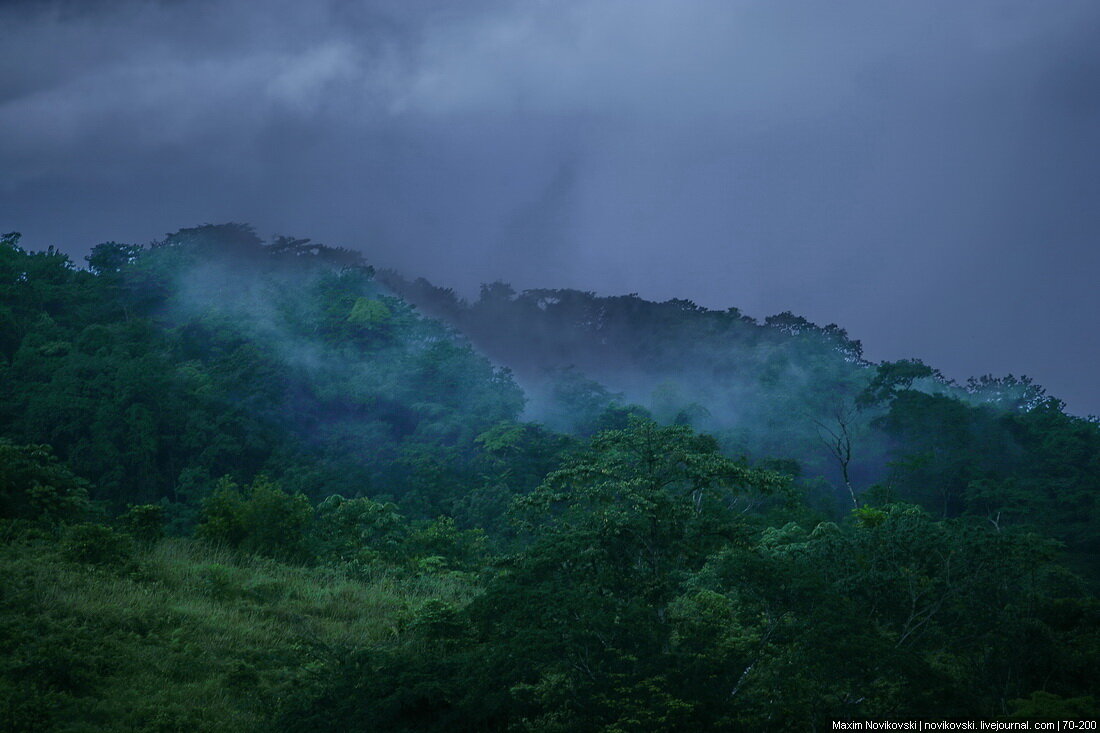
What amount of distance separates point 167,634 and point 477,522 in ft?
56.6

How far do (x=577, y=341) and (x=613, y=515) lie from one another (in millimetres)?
43926

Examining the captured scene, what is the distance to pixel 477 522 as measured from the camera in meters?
32.1

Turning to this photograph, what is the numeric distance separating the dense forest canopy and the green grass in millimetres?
66

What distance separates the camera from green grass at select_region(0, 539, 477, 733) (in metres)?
12.5

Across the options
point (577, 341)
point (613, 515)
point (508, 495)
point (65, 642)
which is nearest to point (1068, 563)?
point (508, 495)

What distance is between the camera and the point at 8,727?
11.4 meters

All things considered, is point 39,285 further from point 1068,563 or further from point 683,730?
point 1068,563

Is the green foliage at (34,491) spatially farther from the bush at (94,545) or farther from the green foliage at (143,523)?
the bush at (94,545)

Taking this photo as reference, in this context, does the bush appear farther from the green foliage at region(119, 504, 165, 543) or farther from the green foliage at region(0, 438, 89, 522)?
the green foliage at region(119, 504, 165, 543)

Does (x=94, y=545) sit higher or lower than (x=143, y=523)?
lower

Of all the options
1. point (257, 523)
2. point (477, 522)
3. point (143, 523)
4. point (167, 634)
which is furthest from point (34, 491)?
point (477, 522)

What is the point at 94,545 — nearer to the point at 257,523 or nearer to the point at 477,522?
the point at 257,523

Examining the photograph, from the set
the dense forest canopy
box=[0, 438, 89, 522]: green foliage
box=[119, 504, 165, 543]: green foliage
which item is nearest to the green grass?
the dense forest canopy

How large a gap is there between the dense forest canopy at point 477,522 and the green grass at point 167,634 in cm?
7
